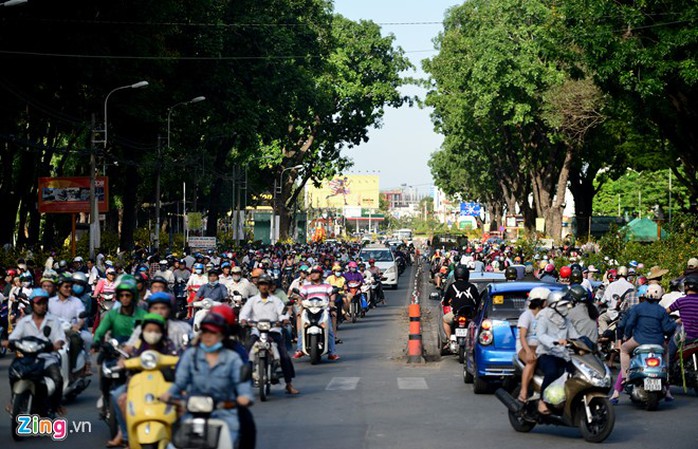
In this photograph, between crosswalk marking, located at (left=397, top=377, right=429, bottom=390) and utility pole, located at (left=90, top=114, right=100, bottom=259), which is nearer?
A: crosswalk marking, located at (left=397, top=377, right=429, bottom=390)

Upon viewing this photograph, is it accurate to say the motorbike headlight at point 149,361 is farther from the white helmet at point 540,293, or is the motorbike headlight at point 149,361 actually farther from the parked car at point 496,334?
the parked car at point 496,334

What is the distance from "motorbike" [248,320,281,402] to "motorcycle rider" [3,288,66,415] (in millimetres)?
3587

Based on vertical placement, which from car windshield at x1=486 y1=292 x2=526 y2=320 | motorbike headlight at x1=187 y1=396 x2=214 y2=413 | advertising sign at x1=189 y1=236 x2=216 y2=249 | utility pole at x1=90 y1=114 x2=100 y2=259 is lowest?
motorbike headlight at x1=187 y1=396 x2=214 y2=413

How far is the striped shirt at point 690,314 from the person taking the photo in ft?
59.5

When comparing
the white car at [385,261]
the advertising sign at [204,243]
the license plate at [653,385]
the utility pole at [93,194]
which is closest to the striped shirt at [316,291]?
the license plate at [653,385]

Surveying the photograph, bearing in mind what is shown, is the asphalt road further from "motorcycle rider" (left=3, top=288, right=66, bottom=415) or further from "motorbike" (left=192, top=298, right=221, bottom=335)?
"motorbike" (left=192, top=298, right=221, bottom=335)

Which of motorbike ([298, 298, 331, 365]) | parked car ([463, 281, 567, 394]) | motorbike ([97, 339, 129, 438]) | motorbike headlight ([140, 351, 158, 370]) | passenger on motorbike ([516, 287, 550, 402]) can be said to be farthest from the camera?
motorbike ([298, 298, 331, 365])

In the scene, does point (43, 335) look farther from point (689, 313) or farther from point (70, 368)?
point (689, 313)

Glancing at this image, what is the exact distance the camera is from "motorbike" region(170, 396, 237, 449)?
367 inches

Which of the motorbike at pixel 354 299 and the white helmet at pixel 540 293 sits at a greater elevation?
the white helmet at pixel 540 293

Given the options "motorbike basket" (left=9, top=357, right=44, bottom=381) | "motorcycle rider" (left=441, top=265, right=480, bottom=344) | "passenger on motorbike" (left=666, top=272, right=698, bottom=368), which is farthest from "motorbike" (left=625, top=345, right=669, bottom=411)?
"motorbike basket" (left=9, top=357, right=44, bottom=381)

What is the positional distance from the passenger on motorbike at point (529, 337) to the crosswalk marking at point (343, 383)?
5.15m

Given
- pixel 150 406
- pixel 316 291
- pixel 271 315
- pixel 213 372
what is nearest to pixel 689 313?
pixel 271 315

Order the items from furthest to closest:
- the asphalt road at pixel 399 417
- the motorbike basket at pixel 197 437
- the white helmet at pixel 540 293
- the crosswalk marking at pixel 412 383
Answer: the crosswalk marking at pixel 412 383 → the white helmet at pixel 540 293 → the asphalt road at pixel 399 417 → the motorbike basket at pixel 197 437
